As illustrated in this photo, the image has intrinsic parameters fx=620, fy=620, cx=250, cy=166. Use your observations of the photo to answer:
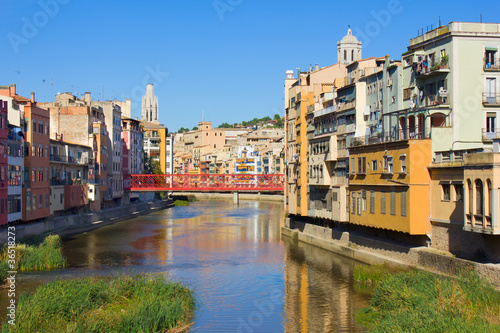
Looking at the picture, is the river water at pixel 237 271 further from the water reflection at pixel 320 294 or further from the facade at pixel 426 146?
the facade at pixel 426 146

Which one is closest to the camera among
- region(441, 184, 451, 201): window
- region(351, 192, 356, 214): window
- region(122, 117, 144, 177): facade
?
region(441, 184, 451, 201): window

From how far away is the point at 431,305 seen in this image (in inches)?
774

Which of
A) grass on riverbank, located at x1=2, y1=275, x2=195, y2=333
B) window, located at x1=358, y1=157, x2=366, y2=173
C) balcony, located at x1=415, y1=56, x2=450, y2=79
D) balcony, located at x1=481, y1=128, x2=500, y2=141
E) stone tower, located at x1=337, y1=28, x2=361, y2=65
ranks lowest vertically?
grass on riverbank, located at x1=2, y1=275, x2=195, y2=333

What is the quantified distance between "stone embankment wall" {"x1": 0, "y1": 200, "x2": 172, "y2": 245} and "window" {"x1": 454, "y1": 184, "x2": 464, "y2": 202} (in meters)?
24.8

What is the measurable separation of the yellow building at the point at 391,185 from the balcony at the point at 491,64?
5180mm

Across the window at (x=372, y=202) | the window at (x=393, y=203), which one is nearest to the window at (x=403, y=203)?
the window at (x=393, y=203)

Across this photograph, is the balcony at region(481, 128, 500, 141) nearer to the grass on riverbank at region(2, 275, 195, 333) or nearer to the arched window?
the arched window

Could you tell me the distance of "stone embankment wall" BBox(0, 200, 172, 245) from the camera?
41.0 m

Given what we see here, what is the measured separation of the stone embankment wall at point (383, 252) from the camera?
23.7 metres

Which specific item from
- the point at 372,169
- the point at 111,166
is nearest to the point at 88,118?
the point at 111,166

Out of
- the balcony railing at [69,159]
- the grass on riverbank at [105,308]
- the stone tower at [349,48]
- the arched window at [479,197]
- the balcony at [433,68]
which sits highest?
the stone tower at [349,48]

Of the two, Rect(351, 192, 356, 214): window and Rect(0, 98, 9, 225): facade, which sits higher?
Rect(0, 98, 9, 225): facade

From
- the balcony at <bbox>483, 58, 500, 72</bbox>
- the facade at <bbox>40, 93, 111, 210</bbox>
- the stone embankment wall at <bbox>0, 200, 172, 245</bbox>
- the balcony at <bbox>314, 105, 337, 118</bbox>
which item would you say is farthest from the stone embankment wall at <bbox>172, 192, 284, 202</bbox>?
the balcony at <bbox>483, 58, 500, 72</bbox>

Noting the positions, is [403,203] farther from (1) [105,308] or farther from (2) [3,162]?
(2) [3,162]
